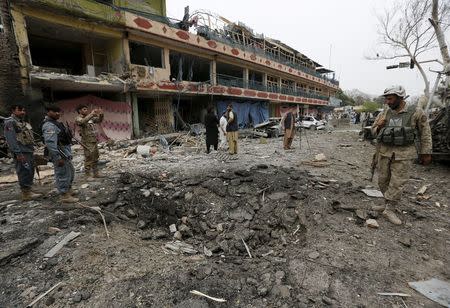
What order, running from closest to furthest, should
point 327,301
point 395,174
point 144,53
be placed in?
point 327,301 → point 395,174 → point 144,53

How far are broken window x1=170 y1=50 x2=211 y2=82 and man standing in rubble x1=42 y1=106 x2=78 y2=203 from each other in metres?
11.4

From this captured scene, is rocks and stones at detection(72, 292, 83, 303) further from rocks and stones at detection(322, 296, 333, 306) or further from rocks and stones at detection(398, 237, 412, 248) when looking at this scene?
rocks and stones at detection(398, 237, 412, 248)

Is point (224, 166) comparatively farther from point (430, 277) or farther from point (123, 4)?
point (123, 4)

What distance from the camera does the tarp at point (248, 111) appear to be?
63.0 ft

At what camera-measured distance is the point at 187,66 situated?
18.5m

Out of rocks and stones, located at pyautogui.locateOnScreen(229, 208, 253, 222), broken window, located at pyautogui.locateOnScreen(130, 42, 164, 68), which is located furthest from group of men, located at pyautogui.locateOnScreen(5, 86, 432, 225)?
broken window, located at pyautogui.locateOnScreen(130, 42, 164, 68)

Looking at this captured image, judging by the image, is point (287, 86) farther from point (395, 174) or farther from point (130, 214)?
point (130, 214)

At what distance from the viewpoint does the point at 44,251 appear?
2691 mm

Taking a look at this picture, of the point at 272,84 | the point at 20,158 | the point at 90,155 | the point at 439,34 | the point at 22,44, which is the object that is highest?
the point at 439,34

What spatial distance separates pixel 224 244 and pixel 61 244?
1.90 metres

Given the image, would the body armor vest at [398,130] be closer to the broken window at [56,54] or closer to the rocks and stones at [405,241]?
the rocks and stones at [405,241]

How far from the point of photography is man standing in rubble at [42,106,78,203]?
12.4ft

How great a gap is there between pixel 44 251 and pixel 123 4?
44.8 ft

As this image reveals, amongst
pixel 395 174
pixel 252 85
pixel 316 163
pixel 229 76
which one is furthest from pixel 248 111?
pixel 395 174
